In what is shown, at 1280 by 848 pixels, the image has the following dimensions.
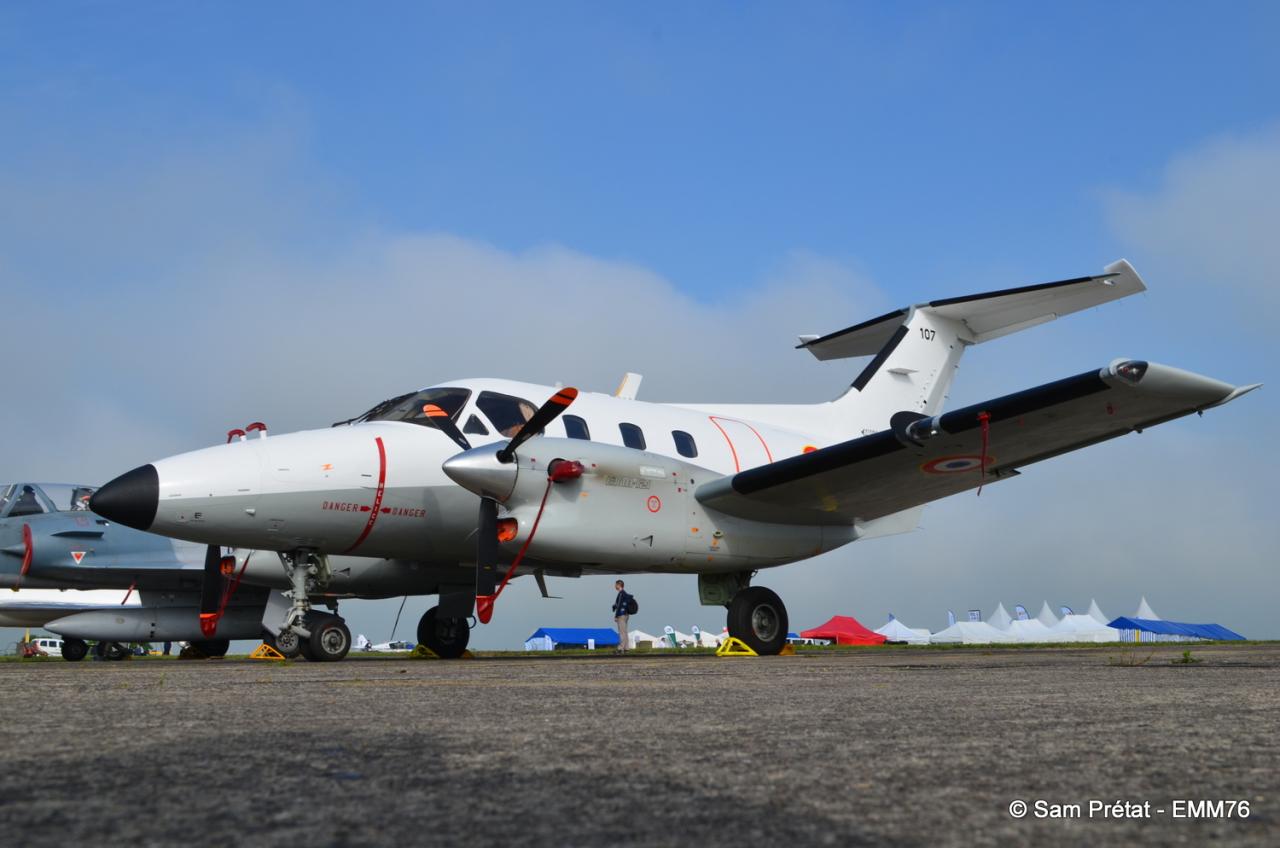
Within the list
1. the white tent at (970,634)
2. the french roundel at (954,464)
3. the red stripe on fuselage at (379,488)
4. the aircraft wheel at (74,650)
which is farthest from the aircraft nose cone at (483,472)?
the white tent at (970,634)

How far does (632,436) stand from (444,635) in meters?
4.02

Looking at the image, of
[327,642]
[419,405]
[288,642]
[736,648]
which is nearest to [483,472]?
[419,405]

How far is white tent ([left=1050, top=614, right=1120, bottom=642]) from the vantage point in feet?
150

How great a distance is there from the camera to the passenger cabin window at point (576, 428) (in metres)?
13.0

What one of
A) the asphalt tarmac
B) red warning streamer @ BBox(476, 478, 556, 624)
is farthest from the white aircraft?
the asphalt tarmac

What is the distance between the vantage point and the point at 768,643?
44.7 ft

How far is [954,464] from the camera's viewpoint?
13.1 m

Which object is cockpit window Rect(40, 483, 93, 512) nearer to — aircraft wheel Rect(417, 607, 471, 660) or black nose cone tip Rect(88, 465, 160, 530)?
aircraft wheel Rect(417, 607, 471, 660)

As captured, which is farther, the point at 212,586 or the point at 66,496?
the point at 66,496

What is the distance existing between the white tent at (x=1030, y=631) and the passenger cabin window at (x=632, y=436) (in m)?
36.7

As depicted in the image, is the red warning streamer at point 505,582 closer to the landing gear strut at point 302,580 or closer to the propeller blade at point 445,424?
the propeller blade at point 445,424

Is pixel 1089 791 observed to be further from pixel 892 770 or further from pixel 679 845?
pixel 679 845

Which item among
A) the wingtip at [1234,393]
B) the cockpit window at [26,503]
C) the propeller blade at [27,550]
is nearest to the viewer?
the wingtip at [1234,393]

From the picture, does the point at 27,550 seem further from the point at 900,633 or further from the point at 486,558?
the point at 900,633
